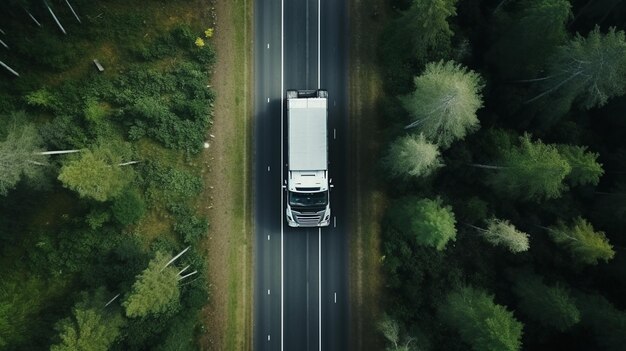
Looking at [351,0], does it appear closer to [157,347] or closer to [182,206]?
[182,206]

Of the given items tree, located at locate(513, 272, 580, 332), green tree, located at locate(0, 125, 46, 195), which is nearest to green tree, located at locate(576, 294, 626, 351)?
tree, located at locate(513, 272, 580, 332)

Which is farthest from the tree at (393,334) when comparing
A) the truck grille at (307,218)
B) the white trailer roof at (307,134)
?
the white trailer roof at (307,134)

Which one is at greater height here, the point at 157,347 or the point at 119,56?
the point at 119,56

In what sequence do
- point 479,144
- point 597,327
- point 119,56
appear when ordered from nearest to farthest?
point 597,327
point 479,144
point 119,56

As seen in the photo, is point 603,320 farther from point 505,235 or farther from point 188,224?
point 188,224

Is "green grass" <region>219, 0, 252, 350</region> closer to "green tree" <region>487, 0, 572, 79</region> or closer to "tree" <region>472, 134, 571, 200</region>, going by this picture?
"tree" <region>472, 134, 571, 200</region>

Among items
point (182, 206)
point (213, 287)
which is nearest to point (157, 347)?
point (213, 287)

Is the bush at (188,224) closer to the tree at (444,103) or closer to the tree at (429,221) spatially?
the tree at (429,221)
